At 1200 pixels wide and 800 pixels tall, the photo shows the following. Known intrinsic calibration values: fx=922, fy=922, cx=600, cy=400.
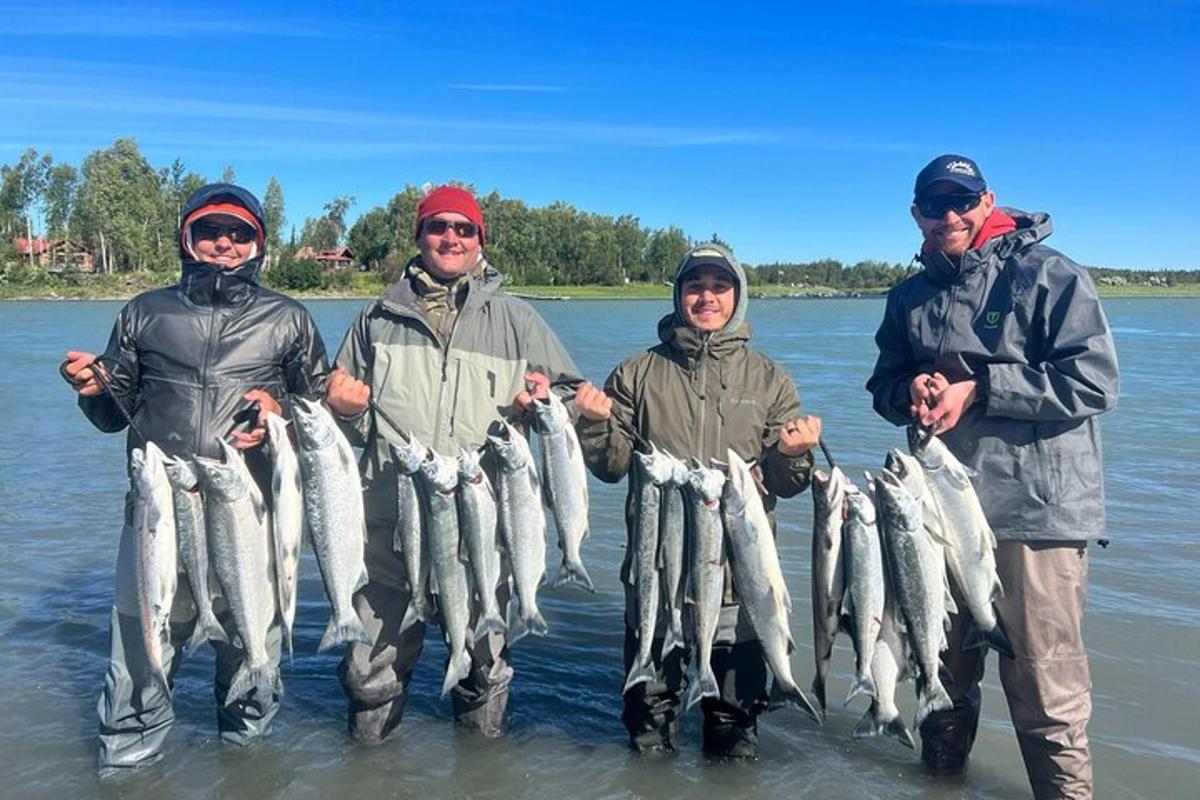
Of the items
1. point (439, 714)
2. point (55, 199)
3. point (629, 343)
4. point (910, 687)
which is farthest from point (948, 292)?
point (55, 199)

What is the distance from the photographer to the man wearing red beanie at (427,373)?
539 centimetres

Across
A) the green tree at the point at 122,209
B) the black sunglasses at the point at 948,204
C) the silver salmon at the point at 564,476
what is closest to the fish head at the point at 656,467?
the silver salmon at the point at 564,476

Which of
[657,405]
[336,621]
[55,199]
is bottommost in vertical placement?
[336,621]

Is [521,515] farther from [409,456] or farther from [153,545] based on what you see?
[153,545]

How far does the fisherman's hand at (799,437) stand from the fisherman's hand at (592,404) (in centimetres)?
98

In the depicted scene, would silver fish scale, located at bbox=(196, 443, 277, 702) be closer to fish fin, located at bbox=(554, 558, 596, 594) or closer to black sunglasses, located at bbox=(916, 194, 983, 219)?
fish fin, located at bbox=(554, 558, 596, 594)

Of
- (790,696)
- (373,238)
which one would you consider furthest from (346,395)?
(373,238)

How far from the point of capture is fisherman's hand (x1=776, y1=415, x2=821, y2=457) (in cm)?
493

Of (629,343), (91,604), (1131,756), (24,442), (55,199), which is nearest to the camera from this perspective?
(1131,756)

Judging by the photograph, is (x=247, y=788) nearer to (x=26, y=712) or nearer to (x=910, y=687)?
(x=26, y=712)

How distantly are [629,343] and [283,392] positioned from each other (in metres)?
35.7

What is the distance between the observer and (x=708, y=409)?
5.28m

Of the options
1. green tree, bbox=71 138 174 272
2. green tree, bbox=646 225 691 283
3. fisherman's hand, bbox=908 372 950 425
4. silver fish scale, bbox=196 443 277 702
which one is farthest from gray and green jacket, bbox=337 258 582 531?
green tree, bbox=646 225 691 283

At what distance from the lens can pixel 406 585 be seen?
5516mm
